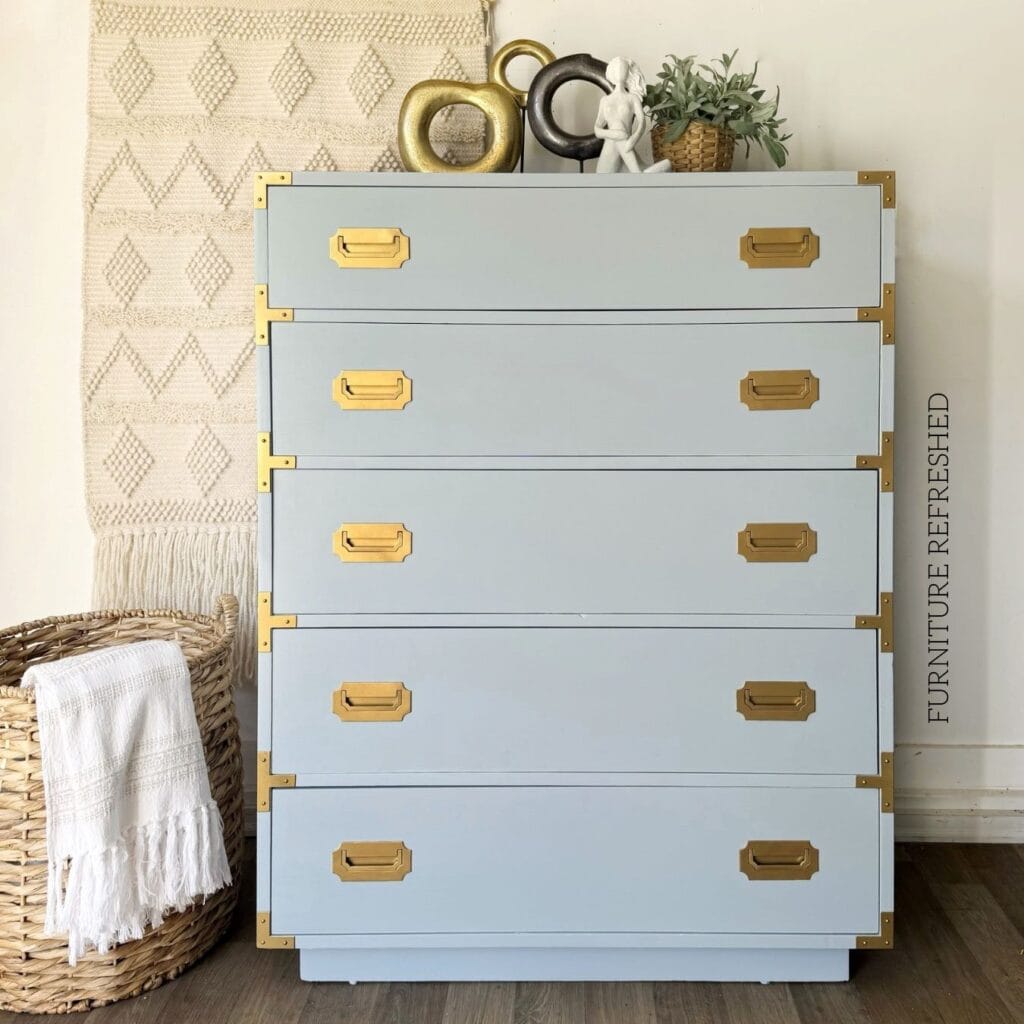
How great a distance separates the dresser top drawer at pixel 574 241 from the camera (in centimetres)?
155

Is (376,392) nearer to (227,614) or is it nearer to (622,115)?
(227,614)

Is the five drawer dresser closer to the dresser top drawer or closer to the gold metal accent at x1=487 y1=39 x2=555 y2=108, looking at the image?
the dresser top drawer

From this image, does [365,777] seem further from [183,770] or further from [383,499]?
[383,499]

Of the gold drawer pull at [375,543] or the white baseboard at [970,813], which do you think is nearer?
the gold drawer pull at [375,543]

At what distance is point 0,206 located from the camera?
6.93 feet

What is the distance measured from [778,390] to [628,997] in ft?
3.34

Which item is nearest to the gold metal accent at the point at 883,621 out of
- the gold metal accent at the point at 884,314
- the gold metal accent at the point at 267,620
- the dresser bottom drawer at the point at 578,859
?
the dresser bottom drawer at the point at 578,859

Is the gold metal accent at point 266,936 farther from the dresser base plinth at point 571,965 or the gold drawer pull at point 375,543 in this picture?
the gold drawer pull at point 375,543

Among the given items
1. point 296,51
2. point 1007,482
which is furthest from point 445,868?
point 296,51

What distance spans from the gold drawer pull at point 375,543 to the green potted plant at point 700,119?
783 mm

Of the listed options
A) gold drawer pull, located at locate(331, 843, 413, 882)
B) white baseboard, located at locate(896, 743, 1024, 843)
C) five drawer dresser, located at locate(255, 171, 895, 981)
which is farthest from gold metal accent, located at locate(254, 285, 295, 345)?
white baseboard, located at locate(896, 743, 1024, 843)

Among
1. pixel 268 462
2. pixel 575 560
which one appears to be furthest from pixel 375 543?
pixel 575 560

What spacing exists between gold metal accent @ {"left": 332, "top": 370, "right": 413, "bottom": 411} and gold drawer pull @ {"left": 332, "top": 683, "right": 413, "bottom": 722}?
1.45ft

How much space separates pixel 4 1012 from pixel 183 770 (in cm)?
49
